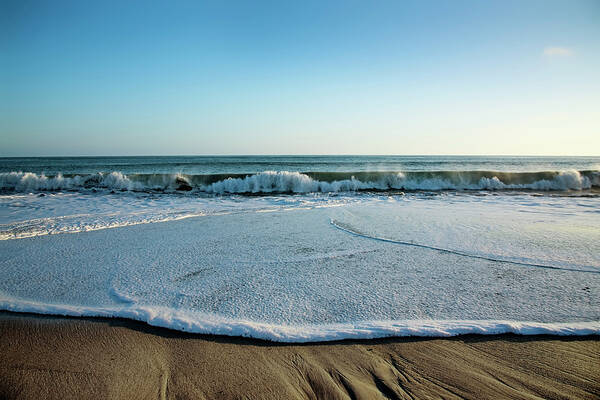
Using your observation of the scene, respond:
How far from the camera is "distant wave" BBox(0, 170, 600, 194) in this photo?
14.8 meters

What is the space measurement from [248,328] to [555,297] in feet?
8.53

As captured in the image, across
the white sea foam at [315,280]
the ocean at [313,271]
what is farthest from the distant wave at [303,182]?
the white sea foam at [315,280]

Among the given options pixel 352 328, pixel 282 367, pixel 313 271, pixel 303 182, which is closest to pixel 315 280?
pixel 313 271

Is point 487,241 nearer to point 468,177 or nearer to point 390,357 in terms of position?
point 390,357

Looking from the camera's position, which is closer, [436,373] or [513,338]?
[436,373]

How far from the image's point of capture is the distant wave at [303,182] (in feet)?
48.6

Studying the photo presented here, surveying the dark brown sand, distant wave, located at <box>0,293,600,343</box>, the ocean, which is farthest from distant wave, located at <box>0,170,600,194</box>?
the dark brown sand

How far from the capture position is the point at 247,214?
6.95 metres

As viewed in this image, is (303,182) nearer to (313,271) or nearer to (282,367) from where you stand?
(313,271)

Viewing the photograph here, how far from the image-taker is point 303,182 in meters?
15.1

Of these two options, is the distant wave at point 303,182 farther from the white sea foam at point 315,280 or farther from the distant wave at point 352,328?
the distant wave at point 352,328

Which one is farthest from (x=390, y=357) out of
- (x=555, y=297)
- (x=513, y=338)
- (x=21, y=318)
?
(x=21, y=318)

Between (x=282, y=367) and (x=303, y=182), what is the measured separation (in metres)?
13.3

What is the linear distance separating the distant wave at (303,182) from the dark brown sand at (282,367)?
1227cm
